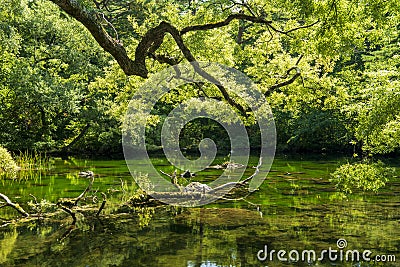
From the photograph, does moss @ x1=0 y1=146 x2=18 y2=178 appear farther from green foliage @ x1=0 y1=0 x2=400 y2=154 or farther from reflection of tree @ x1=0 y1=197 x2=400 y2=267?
reflection of tree @ x1=0 y1=197 x2=400 y2=267

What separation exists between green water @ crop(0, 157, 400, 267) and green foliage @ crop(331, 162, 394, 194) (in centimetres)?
35

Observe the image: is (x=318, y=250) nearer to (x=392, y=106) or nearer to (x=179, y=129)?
(x=392, y=106)

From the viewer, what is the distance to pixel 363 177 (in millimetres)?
12219

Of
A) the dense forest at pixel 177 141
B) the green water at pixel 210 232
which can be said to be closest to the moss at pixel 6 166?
the dense forest at pixel 177 141

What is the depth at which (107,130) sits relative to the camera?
26.7m

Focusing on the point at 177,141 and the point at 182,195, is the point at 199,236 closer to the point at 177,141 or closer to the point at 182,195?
the point at 182,195

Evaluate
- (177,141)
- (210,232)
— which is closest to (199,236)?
(210,232)

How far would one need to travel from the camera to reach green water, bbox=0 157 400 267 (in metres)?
6.47

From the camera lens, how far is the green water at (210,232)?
647 centimetres

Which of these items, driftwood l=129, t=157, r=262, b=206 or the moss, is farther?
the moss

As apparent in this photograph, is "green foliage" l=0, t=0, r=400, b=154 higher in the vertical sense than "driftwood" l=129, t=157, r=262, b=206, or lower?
higher

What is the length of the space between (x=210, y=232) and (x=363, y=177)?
588 cm

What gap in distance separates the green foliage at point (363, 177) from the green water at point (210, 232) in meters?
0.35

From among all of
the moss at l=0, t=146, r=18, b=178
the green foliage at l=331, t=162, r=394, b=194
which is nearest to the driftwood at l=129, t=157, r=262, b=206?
the green foliage at l=331, t=162, r=394, b=194
